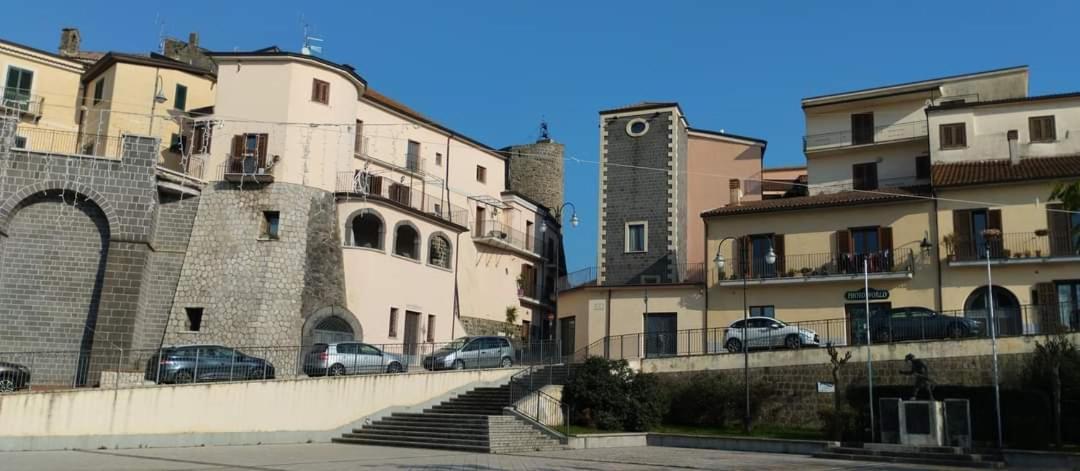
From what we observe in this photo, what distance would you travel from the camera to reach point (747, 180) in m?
42.8

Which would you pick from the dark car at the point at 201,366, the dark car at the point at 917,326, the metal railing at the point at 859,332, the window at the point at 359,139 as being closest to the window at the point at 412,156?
the window at the point at 359,139

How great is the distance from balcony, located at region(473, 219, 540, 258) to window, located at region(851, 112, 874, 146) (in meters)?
17.4

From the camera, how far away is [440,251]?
3959 cm

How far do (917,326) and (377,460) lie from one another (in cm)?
1809

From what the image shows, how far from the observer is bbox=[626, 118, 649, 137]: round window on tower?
137 feet

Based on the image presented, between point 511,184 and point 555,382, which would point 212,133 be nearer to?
point 555,382

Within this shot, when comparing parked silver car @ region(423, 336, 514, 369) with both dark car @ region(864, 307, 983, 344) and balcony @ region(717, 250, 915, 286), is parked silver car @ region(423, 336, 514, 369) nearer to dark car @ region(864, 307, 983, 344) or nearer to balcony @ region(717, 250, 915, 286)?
balcony @ region(717, 250, 915, 286)

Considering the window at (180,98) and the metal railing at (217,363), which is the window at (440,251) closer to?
the metal railing at (217,363)

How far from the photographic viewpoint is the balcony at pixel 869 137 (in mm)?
39656

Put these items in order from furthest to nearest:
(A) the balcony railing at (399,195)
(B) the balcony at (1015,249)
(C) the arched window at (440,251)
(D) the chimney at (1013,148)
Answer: (C) the arched window at (440,251), (A) the balcony railing at (399,195), (D) the chimney at (1013,148), (B) the balcony at (1015,249)

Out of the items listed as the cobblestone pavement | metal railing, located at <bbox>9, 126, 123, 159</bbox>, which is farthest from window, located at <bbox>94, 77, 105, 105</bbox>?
the cobblestone pavement

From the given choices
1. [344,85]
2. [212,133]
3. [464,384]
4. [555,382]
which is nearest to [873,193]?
[555,382]

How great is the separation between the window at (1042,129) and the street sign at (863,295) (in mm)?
9474

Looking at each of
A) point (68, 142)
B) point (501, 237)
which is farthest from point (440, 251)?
point (68, 142)
